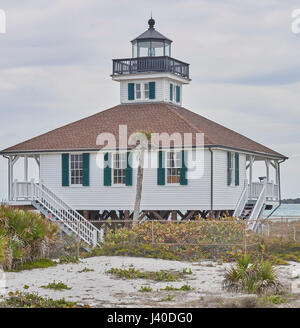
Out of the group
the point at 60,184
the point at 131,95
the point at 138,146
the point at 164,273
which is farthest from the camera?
the point at 131,95

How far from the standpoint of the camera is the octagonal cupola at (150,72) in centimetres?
4022

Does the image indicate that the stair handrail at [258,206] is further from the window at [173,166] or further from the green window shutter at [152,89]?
the green window shutter at [152,89]

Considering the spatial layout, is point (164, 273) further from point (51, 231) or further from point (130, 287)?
point (51, 231)

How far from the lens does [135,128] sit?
37094mm

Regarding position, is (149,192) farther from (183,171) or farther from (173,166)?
(183,171)

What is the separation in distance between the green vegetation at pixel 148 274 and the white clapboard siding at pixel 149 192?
529 inches

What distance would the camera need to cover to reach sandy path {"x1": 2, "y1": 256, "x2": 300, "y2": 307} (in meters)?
17.0

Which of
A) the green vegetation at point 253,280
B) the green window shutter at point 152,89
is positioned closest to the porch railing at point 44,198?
the green window shutter at point 152,89

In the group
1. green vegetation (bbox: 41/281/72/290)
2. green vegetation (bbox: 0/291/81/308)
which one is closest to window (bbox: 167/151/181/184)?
green vegetation (bbox: 41/281/72/290)

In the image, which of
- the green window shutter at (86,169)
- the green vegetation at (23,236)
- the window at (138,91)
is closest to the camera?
the green vegetation at (23,236)

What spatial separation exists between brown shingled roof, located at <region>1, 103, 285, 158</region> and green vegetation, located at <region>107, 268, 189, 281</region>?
45.8 feet
